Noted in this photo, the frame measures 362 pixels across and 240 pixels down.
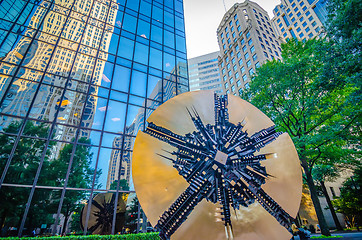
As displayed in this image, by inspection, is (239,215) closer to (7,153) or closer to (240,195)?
(240,195)

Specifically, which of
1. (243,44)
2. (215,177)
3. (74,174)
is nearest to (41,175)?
(74,174)

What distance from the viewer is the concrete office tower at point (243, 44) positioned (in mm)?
45219

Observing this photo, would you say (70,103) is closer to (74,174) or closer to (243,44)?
(74,174)

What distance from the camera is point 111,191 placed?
1330cm

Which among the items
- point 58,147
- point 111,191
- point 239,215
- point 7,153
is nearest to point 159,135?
point 239,215

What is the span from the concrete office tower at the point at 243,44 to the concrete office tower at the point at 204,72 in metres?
39.3

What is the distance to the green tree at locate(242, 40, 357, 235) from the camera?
1222cm

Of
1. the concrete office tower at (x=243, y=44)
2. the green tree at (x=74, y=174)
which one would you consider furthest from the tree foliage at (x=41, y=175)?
the concrete office tower at (x=243, y=44)

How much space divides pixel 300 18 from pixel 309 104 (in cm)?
6378

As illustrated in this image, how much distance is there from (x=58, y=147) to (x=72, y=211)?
15.1ft

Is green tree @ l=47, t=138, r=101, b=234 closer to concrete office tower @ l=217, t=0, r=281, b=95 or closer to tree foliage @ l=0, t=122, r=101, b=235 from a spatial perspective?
tree foliage @ l=0, t=122, r=101, b=235

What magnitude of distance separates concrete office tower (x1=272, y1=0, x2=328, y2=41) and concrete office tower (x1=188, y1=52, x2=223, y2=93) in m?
38.9

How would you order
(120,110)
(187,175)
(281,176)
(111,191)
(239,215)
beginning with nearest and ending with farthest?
1. (187,175)
2. (239,215)
3. (281,176)
4. (111,191)
5. (120,110)

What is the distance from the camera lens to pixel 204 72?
343 feet
